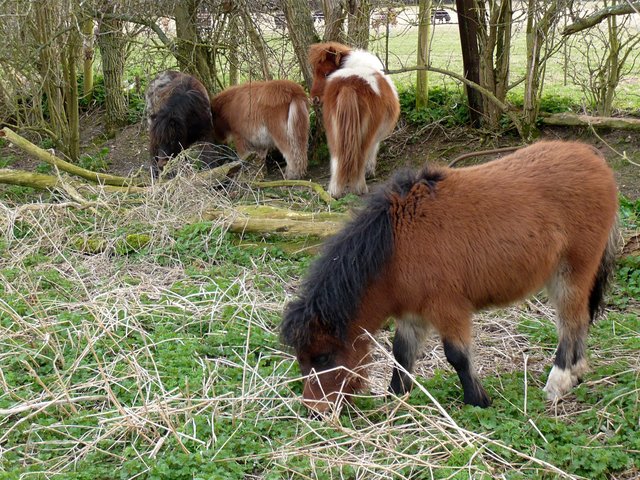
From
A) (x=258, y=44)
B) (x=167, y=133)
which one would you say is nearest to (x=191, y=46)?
(x=258, y=44)

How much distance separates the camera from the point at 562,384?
175 inches

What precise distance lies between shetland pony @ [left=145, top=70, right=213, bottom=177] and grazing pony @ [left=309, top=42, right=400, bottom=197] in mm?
1661

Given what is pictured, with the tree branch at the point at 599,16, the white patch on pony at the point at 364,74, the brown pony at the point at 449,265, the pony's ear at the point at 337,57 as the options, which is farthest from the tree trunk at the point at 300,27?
the brown pony at the point at 449,265

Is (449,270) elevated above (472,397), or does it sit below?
above

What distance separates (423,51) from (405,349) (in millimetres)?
6447

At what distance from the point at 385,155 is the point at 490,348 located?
5418mm

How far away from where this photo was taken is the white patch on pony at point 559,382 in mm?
4430

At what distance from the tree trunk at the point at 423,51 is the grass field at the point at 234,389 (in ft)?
13.1

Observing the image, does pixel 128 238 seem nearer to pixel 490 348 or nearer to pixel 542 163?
pixel 490 348

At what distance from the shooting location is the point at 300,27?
31.7 ft

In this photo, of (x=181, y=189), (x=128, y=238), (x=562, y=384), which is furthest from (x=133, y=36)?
(x=562, y=384)

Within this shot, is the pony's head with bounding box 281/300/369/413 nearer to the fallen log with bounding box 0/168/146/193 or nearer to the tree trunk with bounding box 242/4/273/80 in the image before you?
the fallen log with bounding box 0/168/146/193

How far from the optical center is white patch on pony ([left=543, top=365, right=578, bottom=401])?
4.43 metres

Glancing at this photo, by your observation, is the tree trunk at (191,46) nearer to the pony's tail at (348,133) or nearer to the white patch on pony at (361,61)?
the white patch on pony at (361,61)
